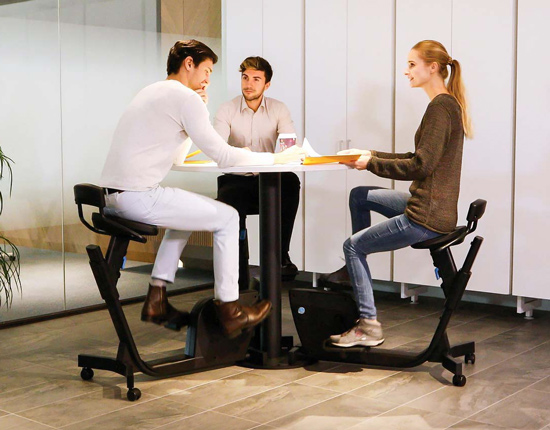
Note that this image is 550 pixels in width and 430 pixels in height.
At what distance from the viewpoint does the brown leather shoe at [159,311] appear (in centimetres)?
368

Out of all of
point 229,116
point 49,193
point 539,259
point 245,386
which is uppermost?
point 229,116

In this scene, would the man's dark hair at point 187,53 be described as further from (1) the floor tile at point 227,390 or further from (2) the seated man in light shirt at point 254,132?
(1) the floor tile at point 227,390

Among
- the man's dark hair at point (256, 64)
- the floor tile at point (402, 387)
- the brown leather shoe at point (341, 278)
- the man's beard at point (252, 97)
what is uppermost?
the man's dark hair at point (256, 64)

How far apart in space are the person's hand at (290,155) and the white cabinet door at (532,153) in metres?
1.74

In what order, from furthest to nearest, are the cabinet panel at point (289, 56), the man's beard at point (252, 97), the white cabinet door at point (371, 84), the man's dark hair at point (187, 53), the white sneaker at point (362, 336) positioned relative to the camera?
the cabinet panel at point (289, 56) < the white cabinet door at point (371, 84) < the man's beard at point (252, 97) < the white sneaker at point (362, 336) < the man's dark hair at point (187, 53)

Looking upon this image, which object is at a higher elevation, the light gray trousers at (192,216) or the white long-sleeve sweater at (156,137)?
the white long-sleeve sweater at (156,137)

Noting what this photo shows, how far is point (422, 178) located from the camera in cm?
365

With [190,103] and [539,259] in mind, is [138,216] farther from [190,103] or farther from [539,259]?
[539,259]

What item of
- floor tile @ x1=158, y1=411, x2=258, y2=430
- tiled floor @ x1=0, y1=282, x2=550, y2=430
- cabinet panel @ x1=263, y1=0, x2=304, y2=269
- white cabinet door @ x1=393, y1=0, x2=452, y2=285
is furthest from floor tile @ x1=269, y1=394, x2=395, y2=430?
cabinet panel @ x1=263, y1=0, x2=304, y2=269

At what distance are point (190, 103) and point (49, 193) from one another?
190cm

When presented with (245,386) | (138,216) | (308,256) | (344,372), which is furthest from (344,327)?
(308,256)

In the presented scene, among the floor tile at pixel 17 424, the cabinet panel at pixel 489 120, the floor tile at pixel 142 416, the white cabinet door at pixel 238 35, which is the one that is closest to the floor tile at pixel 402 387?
the floor tile at pixel 142 416

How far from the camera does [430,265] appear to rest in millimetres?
5293

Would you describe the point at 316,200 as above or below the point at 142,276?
above
